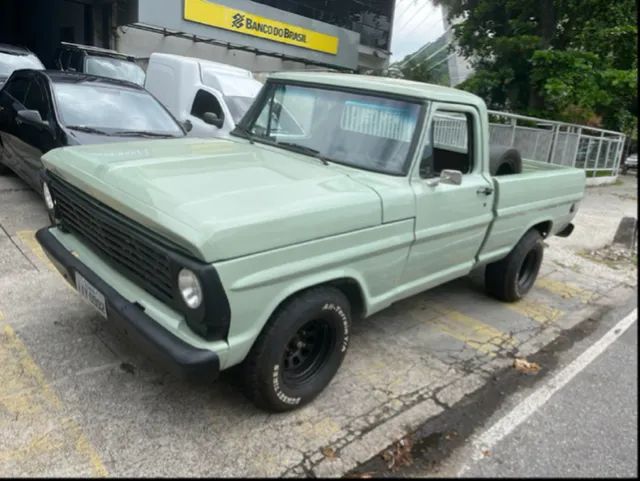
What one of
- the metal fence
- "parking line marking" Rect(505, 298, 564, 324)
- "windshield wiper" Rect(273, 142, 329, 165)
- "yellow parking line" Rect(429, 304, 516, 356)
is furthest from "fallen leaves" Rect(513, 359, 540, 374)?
the metal fence

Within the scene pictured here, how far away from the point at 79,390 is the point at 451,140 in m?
3.31

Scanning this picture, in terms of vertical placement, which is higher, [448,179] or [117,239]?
[448,179]

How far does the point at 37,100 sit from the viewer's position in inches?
242

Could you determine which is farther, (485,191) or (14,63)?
(14,63)

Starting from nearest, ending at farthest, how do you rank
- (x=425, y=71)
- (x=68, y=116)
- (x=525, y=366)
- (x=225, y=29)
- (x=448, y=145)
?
(x=525, y=366), (x=448, y=145), (x=68, y=116), (x=225, y=29), (x=425, y=71)

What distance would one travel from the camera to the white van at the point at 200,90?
8.50 meters

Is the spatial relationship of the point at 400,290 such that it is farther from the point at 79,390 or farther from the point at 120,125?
the point at 120,125

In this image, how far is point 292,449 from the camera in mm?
2805

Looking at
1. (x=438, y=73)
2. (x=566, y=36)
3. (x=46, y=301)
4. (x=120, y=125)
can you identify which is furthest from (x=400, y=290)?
(x=438, y=73)

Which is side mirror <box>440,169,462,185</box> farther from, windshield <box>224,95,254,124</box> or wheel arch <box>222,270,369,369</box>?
windshield <box>224,95,254,124</box>

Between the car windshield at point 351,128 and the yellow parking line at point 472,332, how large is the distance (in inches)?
67.9

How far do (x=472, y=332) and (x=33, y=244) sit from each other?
14.0 ft

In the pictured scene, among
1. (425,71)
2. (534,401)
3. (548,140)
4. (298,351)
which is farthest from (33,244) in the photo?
(425,71)

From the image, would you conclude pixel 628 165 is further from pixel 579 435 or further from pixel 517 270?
pixel 579 435
